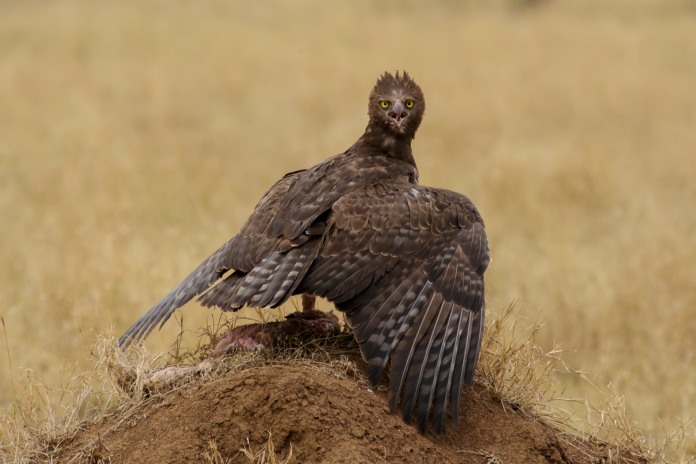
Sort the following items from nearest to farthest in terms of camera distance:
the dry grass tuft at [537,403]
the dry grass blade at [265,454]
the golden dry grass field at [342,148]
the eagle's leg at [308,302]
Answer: the dry grass blade at [265,454] → the dry grass tuft at [537,403] → the eagle's leg at [308,302] → the golden dry grass field at [342,148]

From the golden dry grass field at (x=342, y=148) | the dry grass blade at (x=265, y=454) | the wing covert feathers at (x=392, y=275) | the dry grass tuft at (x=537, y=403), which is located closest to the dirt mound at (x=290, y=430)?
the dry grass blade at (x=265, y=454)

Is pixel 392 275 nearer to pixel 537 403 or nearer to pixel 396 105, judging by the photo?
pixel 537 403

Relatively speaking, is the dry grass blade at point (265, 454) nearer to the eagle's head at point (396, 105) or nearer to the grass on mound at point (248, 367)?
the grass on mound at point (248, 367)

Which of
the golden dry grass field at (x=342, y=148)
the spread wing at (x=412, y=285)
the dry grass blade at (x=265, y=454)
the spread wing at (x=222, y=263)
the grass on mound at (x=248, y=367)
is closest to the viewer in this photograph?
the dry grass blade at (x=265, y=454)

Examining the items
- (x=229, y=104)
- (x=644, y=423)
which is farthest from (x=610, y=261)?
(x=229, y=104)

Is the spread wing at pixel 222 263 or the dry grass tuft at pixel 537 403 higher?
the spread wing at pixel 222 263

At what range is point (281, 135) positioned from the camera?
15.1 meters

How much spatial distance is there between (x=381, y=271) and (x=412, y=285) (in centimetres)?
17

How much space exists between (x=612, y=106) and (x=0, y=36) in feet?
38.6

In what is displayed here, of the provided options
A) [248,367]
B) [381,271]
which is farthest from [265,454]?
[381,271]

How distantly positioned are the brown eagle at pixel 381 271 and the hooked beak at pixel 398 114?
37 cm

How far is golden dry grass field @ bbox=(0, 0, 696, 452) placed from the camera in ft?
29.0

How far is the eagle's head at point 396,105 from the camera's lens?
235 inches

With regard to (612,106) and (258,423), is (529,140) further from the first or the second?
(258,423)
